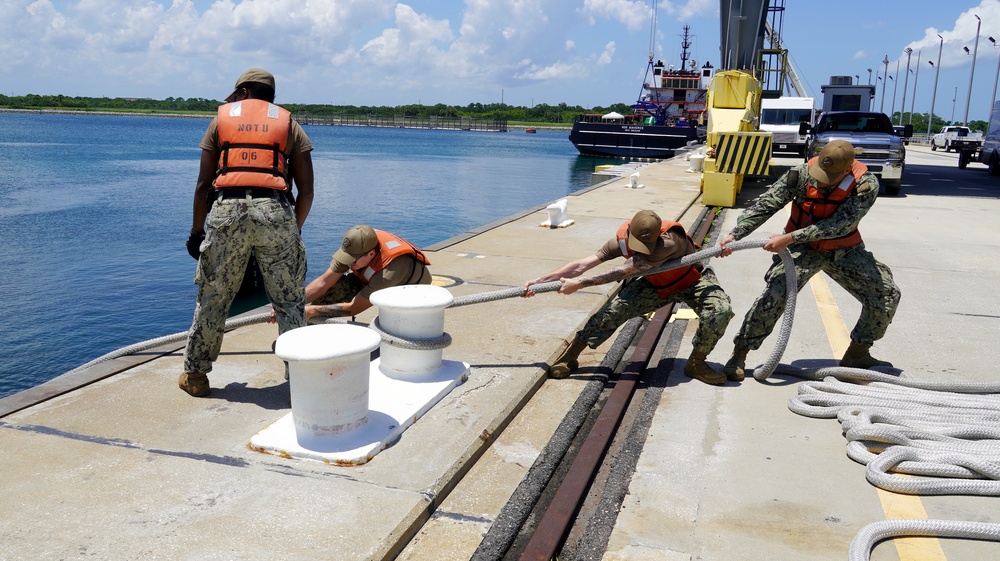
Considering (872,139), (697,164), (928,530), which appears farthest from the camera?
(697,164)

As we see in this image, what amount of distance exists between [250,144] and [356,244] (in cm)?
112

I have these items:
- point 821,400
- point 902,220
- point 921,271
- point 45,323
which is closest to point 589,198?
point 902,220

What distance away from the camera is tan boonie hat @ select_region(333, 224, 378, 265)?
5.29m

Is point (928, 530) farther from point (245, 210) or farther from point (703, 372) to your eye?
point (245, 210)

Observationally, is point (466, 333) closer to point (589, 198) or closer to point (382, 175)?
point (589, 198)

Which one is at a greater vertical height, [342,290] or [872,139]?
[872,139]

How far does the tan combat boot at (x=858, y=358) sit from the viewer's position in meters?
5.50

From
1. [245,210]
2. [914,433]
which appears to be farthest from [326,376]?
[914,433]

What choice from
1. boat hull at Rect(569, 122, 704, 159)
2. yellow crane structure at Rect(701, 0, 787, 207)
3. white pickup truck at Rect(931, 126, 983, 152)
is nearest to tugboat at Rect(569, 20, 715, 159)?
boat hull at Rect(569, 122, 704, 159)

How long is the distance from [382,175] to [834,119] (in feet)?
81.3

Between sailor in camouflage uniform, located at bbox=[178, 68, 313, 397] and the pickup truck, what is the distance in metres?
14.5

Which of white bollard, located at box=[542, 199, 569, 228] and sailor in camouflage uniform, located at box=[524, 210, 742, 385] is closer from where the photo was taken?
sailor in camouflage uniform, located at box=[524, 210, 742, 385]

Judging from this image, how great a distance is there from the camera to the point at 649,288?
5.31m

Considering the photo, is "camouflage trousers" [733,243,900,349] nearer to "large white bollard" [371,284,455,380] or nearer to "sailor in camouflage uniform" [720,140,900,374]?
"sailor in camouflage uniform" [720,140,900,374]
